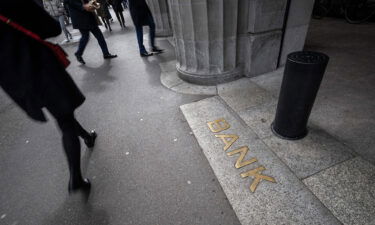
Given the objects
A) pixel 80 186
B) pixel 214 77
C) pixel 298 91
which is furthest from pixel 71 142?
pixel 214 77

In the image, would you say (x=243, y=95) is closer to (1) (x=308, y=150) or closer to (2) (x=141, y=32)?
(1) (x=308, y=150)

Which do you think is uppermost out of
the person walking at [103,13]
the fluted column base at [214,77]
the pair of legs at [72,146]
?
the person walking at [103,13]

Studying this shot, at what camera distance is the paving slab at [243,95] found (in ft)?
10.6

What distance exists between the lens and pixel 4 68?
151 centimetres

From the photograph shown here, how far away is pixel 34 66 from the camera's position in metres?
1.62

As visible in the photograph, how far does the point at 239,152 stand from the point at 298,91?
0.97 meters

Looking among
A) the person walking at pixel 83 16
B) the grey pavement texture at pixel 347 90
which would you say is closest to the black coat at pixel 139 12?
the person walking at pixel 83 16

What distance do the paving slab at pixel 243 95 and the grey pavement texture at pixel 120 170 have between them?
1.96ft

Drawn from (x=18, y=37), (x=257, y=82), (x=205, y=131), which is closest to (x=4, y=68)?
(x=18, y=37)

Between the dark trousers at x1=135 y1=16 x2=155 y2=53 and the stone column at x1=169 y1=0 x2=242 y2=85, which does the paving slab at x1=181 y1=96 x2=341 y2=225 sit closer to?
the stone column at x1=169 y1=0 x2=242 y2=85

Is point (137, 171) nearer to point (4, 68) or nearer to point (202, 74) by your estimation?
point (4, 68)

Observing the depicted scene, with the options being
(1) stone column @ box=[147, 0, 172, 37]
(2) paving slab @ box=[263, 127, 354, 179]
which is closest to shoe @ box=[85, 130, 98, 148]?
(2) paving slab @ box=[263, 127, 354, 179]

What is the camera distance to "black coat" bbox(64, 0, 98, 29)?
4.55 m

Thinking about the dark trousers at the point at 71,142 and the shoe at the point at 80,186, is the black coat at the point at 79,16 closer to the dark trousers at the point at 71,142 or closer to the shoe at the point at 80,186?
the dark trousers at the point at 71,142
